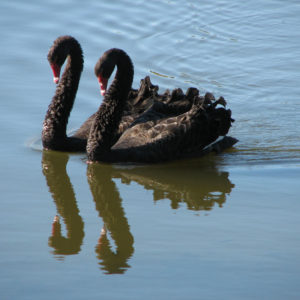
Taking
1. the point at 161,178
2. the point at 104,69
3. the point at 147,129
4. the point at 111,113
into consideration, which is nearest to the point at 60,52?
the point at 104,69

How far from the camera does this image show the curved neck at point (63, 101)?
7.51m

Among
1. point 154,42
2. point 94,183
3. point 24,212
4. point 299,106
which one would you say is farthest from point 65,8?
point 24,212

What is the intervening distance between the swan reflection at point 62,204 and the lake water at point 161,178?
17 millimetres

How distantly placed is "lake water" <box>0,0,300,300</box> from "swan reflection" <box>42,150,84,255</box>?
2cm

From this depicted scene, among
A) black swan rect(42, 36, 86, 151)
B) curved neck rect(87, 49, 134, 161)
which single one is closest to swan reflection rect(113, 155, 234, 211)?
curved neck rect(87, 49, 134, 161)

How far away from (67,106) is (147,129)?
2.97 ft

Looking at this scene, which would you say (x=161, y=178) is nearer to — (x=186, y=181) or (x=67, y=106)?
(x=186, y=181)

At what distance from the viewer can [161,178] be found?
22.8 feet

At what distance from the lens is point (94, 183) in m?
6.83

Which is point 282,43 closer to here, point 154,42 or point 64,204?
point 154,42

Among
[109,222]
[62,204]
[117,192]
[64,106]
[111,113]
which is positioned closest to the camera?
[109,222]

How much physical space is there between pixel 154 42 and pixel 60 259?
6458 millimetres

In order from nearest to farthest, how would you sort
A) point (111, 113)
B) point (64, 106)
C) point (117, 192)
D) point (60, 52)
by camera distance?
1. point (117, 192)
2. point (60, 52)
3. point (111, 113)
4. point (64, 106)

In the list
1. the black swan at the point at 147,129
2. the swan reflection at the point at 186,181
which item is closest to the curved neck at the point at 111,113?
the black swan at the point at 147,129
